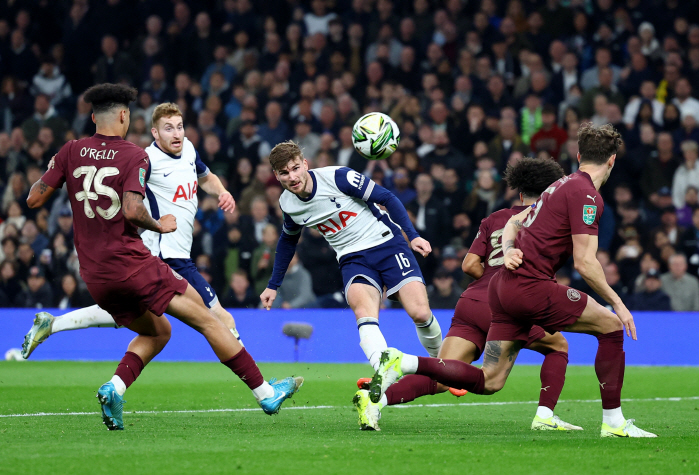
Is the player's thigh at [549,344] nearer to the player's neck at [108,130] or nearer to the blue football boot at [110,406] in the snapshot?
the blue football boot at [110,406]

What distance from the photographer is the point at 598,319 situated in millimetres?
5816

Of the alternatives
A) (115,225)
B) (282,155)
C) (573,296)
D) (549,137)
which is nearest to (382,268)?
(282,155)

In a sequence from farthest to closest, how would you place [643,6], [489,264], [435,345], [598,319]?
[643,6] → [435,345] → [489,264] → [598,319]

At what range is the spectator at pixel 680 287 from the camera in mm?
13328

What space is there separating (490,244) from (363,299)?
100 cm

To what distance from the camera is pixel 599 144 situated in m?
5.83

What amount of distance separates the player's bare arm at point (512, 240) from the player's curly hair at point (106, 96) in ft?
8.42

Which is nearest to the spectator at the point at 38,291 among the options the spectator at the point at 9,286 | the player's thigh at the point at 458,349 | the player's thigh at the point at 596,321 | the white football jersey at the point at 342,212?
the spectator at the point at 9,286

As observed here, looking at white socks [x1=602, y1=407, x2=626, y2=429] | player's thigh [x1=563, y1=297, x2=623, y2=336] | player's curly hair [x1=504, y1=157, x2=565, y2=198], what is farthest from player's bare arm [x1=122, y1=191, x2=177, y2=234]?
white socks [x1=602, y1=407, x2=626, y2=429]

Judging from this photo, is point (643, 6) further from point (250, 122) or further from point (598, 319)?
point (598, 319)

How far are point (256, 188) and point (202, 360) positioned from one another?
2922 mm

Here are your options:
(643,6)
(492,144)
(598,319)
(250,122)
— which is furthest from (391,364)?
(643,6)

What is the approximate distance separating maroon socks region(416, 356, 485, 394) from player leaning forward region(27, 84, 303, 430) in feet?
4.71

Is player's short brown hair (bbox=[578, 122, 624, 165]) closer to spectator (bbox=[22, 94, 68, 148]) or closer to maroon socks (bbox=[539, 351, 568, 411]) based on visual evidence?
maroon socks (bbox=[539, 351, 568, 411])
